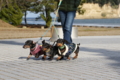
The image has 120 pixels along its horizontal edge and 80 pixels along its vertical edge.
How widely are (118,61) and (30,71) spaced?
2.47m

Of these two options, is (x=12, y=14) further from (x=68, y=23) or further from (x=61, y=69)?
(x=61, y=69)

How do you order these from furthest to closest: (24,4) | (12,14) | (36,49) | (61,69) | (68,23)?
(24,4) → (12,14) → (68,23) → (36,49) → (61,69)

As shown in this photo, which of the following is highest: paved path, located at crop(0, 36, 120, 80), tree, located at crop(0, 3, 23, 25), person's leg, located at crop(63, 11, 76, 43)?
person's leg, located at crop(63, 11, 76, 43)

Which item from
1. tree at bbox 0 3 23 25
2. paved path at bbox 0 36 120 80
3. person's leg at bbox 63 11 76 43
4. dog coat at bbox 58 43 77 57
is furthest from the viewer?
tree at bbox 0 3 23 25

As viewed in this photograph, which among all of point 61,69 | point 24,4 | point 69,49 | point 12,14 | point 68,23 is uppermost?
point 68,23

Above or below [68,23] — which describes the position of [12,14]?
below

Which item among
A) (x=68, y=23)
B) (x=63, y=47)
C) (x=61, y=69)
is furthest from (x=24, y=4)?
(x=61, y=69)

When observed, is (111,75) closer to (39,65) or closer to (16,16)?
(39,65)

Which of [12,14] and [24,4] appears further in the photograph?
[24,4]

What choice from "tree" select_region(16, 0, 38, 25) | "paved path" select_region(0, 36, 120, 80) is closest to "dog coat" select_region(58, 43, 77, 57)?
"paved path" select_region(0, 36, 120, 80)

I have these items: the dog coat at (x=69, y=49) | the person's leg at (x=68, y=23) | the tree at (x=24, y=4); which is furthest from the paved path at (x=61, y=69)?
the tree at (x=24, y=4)

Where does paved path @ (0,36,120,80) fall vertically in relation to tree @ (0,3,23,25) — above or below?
above

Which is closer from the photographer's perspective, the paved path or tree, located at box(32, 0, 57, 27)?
the paved path

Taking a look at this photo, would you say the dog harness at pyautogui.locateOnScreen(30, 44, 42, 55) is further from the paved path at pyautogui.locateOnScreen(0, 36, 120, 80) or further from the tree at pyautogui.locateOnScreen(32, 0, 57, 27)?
the tree at pyautogui.locateOnScreen(32, 0, 57, 27)
